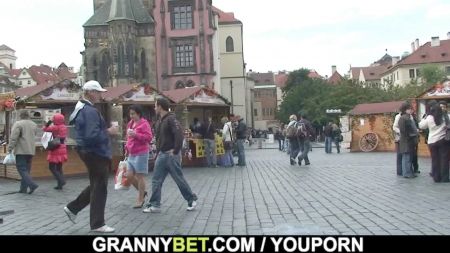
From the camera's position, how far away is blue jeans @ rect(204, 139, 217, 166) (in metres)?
19.9

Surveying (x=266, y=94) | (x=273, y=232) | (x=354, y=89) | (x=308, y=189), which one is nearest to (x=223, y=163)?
(x=308, y=189)

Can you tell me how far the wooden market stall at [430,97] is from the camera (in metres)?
21.3

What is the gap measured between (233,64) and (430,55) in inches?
1554

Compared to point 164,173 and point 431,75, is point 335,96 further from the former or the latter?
point 164,173

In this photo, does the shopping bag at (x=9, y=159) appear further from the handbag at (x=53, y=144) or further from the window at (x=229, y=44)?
the window at (x=229, y=44)

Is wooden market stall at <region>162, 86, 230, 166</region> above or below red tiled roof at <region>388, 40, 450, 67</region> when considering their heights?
below

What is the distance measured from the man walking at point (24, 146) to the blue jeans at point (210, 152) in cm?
852

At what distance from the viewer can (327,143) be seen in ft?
95.9

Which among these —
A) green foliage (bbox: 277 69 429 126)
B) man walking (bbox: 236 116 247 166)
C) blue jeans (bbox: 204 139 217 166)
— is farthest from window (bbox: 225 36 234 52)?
blue jeans (bbox: 204 139 217 166)

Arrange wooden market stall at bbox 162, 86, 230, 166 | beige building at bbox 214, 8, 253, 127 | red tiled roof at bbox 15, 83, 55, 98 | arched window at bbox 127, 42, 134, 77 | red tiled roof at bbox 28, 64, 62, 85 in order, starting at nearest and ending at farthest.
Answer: red tiled roof at bbox 15, 83, 55, 98
wooden market stall at bbox 162, 86, 230, 166
arched window at bbox 127, 42, 134, 77
beige building at bbox 214, 8, 253, 127
red tiled roof at bbox 28, 64, 62, 85

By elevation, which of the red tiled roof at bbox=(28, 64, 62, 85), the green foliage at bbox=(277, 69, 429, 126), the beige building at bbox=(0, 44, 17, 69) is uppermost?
the beige building at bbox=(0, 44, 17, 69)

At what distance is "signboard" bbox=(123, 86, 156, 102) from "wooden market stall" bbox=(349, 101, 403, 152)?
41.9 feet

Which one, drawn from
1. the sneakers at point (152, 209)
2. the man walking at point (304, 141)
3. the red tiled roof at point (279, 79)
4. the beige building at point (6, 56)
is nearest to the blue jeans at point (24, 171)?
the sneakers at point (152, 209)

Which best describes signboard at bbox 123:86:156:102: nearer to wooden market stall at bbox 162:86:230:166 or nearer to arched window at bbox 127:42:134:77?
wooden market stall at bbox 162:86:230:166
